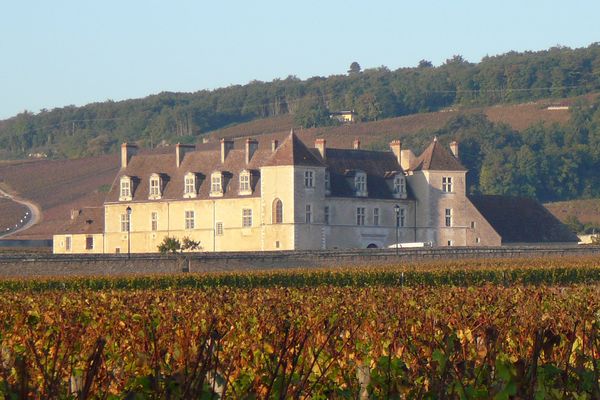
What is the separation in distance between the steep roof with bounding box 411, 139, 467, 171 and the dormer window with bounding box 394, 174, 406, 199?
4.20 ft

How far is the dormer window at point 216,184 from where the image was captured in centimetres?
7431

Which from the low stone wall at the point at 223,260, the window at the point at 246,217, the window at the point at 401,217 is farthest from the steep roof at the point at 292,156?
the low stone wall at the point at 223,260

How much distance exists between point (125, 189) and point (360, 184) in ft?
47.1

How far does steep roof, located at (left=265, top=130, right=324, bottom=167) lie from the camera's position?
70.1 m

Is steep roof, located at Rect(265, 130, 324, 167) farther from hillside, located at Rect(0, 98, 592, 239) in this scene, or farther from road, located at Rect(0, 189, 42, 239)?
road, located at Rect(0, 189, 42, 239)

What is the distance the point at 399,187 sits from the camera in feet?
248

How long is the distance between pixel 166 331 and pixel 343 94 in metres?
165

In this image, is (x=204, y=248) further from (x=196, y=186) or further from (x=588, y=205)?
(x=588, y=205)

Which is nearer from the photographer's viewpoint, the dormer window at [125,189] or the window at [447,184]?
the window at [447,184]

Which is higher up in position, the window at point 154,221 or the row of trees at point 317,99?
the row of trees at point 317,99

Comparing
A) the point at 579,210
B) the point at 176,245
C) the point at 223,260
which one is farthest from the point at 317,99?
the point at 223,260

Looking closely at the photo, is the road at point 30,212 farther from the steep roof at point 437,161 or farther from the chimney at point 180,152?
the steep roof at point 437,161

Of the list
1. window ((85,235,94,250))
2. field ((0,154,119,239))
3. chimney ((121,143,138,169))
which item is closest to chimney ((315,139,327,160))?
chimney ((121,143,138,169))

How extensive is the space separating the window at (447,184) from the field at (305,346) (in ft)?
150
